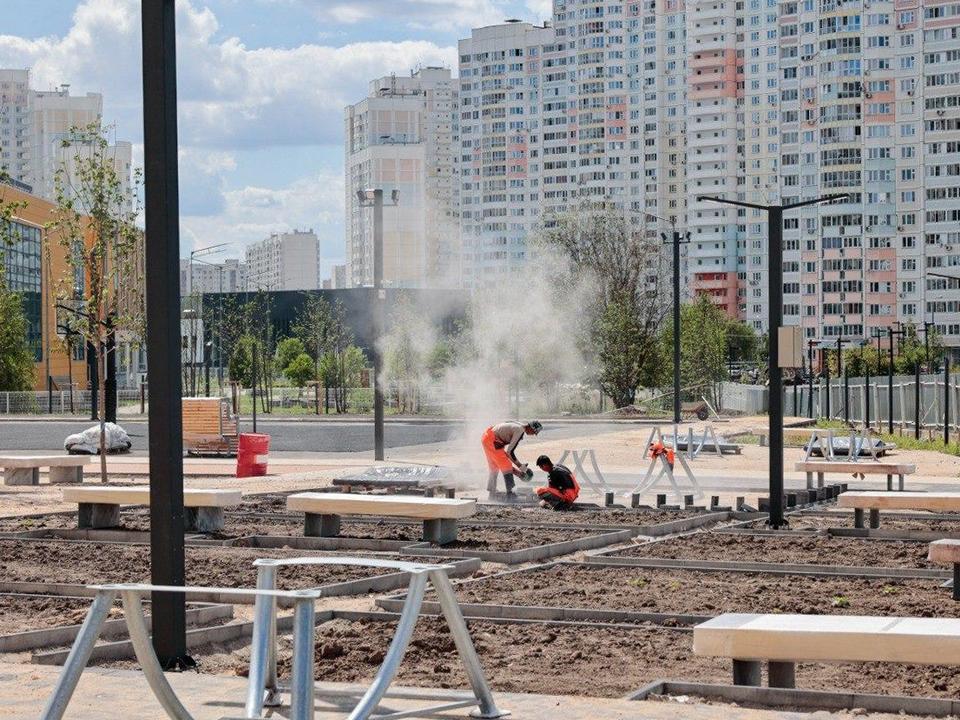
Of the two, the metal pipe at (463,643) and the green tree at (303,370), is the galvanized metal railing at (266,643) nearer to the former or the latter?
the metal pipe at (463,643)

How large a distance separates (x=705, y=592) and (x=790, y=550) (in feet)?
10.5

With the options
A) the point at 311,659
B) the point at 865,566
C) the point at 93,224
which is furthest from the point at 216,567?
the point at 93,224

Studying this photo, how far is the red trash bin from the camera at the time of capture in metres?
26.8

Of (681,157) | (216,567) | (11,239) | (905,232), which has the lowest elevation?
(216,567)

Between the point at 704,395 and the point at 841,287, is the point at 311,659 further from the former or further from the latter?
the point at 841,287

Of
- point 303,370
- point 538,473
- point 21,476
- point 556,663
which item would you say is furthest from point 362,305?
point 556,663

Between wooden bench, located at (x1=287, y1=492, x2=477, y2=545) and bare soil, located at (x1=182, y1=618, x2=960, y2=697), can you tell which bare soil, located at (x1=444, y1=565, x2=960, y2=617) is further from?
wooden bench, located at (x1=287, y1=492, x2=477, y2=545)

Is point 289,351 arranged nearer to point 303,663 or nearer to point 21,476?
point 21,476

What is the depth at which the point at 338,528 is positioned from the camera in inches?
653

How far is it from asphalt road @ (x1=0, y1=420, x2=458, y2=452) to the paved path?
2828 centimetres

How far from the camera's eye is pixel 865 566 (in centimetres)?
1344

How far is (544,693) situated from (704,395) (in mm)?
60539

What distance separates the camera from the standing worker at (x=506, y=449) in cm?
2123

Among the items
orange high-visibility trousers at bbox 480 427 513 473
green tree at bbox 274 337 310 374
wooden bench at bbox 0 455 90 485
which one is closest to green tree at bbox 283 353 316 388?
green tree at bbox 274 337 310 374
